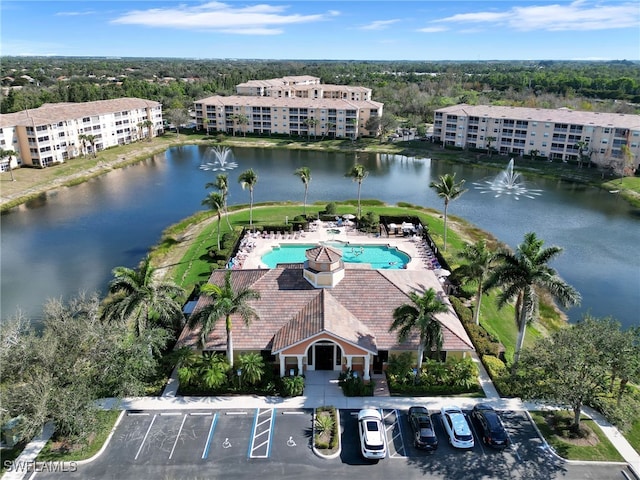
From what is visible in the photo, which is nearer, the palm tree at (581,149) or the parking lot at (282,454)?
the parking lot at (282,454)

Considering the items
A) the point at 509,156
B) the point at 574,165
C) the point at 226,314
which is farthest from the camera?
the point at 509,156

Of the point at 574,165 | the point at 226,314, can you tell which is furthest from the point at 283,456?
the point at 574,165

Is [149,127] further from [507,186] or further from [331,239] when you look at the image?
[507,186]

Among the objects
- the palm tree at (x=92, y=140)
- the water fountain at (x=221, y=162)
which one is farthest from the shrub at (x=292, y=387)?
the palm tree at (x=92, y=140)

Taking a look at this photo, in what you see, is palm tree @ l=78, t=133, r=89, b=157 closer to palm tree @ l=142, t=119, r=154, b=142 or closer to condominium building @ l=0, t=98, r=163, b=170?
condominium building @ l=0, t=98, r=163, b=170

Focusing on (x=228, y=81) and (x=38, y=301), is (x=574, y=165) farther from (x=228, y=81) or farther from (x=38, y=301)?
(x=228, y=81)

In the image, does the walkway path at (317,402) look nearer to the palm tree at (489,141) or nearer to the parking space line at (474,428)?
the parking space line at (474,428)
